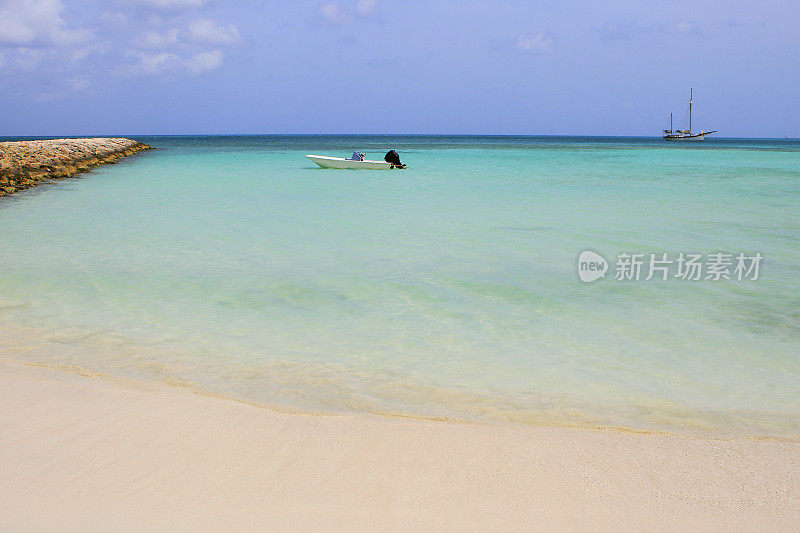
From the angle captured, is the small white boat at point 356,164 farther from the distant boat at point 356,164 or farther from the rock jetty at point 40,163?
the rock jetty at point 40,163

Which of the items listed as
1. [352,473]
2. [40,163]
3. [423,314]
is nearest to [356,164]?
[40,163]

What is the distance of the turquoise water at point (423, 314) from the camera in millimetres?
3941

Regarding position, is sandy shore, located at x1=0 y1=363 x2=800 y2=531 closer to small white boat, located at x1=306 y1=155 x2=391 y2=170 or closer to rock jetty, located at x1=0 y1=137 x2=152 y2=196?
rock jetty, located at x1=0 y1=137 x2=152 y2=196

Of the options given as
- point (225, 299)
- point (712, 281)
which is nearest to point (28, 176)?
point (225, 299)

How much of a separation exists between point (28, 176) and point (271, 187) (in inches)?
284

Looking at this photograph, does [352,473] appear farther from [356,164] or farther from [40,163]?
[40,163]

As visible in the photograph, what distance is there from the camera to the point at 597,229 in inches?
416

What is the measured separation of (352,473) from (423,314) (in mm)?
2866

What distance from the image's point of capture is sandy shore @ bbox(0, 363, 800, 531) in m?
2.49

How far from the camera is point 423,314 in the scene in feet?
18.5

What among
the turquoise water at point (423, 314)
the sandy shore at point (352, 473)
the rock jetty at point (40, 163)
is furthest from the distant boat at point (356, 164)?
the sandy shore at point (352, 473)

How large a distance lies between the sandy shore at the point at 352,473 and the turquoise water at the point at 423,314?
15.2 inches
